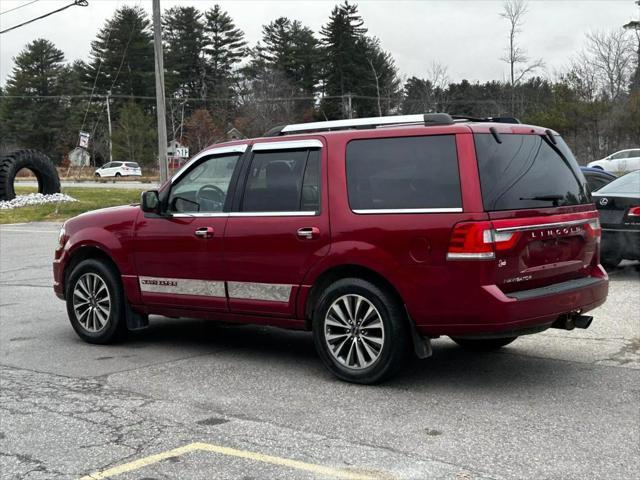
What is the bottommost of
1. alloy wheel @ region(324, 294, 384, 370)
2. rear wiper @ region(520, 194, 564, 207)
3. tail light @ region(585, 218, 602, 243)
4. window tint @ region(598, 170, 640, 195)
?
alloy wheel @ region(324, 294, 384, 370)

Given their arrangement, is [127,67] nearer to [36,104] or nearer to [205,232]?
[36,104]

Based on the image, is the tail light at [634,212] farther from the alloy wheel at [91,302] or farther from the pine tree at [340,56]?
the pine tree at [340,56]

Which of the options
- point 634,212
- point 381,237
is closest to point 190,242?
point 381,237

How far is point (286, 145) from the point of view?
246 inches

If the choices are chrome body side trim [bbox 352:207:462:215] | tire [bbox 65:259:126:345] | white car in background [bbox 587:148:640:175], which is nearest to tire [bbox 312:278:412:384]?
chrome body side trim [bbox 352:207:462:215]

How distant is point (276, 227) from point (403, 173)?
114 cm

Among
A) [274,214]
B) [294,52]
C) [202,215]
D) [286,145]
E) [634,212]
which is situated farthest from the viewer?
[294,52]

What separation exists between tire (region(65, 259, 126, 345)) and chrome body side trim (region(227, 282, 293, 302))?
1444 mm

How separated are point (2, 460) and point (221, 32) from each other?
83848mm


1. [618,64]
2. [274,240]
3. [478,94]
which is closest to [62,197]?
[274,240]

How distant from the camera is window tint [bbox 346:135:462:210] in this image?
5367 mm

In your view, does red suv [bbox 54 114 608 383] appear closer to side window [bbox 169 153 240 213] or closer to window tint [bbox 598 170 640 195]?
side window [bbox 169 153 240 213]

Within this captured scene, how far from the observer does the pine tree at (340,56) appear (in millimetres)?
74438

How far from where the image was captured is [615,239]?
10.7 metres
